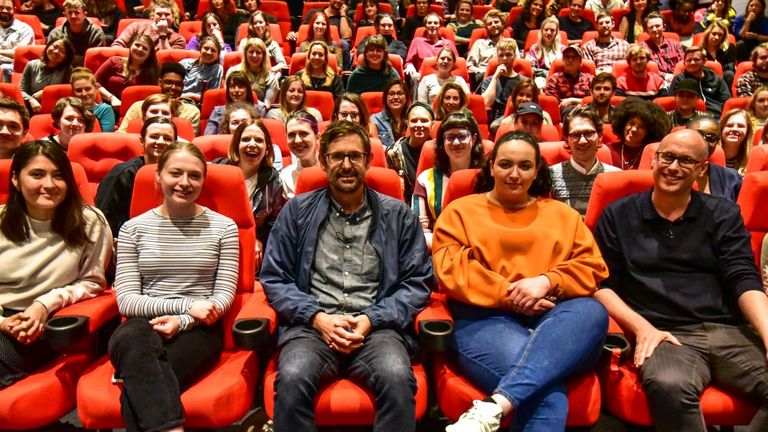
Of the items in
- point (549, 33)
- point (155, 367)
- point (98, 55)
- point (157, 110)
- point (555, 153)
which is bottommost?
point (155, 367)

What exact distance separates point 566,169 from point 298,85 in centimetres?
173

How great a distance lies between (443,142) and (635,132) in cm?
102

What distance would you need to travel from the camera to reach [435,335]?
1496 mm

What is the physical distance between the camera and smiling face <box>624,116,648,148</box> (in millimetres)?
2789

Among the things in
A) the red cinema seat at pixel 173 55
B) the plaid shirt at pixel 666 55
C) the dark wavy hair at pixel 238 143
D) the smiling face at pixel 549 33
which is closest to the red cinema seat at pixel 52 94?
the red cinema seat at pixel 173 55

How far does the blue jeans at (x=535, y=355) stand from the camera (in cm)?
147

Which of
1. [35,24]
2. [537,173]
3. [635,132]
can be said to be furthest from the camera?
[35,24]

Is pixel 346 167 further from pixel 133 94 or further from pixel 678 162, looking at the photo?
pixel 133 94

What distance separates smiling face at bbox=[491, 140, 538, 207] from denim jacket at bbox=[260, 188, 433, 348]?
0.93ft

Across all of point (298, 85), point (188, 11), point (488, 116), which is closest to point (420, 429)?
point (298, 85)

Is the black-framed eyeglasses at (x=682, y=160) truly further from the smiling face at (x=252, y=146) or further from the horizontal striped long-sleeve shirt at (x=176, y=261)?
the smiling face at (x=252, y=146)

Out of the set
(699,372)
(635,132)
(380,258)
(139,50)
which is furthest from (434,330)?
(139,50)

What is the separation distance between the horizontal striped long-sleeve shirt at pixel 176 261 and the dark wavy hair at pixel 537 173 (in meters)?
0.81

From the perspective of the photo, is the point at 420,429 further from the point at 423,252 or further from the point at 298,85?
the point at 298,85
